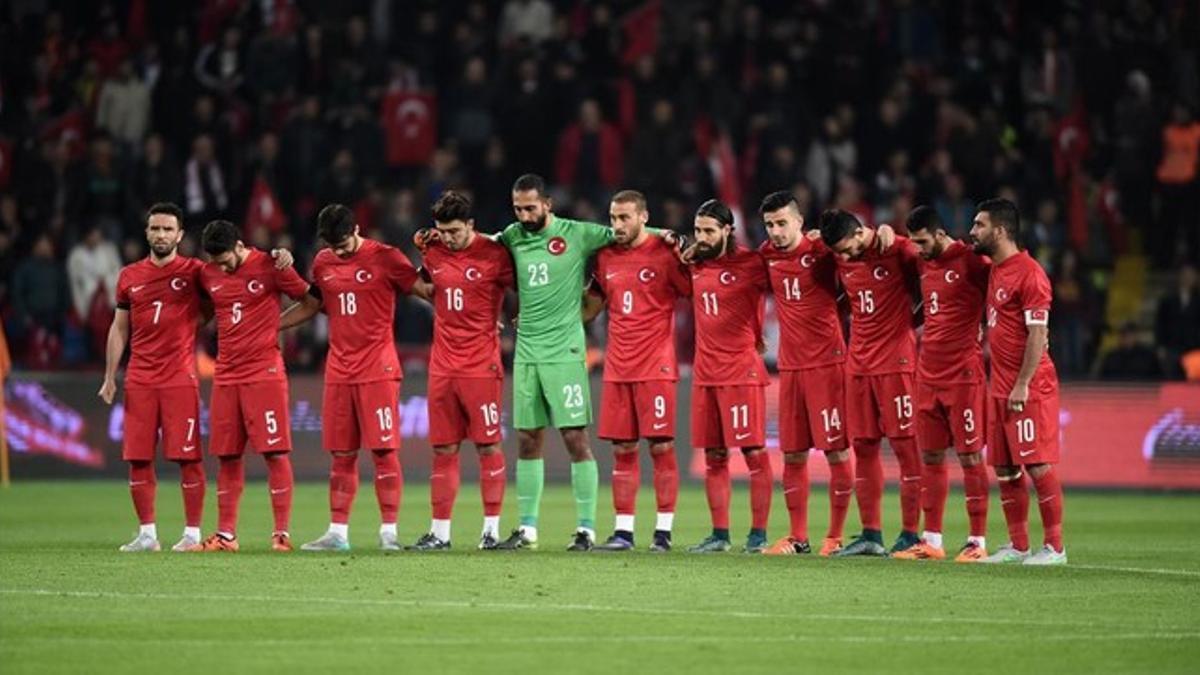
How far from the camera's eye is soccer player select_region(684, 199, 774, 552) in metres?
18.7

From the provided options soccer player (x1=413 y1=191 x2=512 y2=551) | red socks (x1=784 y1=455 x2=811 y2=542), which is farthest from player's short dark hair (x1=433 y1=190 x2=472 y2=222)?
red socks (x1=784 y1=455 x2=811 y2=542)

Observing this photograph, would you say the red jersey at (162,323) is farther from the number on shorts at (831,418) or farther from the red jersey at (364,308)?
the number on shorts at (831,418)

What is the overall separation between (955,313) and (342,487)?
470 centimetres

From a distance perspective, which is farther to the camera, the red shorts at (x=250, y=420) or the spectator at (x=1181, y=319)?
the spectator at (x=1181, y=319)

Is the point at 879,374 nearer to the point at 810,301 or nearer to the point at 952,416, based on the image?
the point at 952,416

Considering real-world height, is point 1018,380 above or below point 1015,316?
below

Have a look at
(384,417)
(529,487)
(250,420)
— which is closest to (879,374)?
(529,487)

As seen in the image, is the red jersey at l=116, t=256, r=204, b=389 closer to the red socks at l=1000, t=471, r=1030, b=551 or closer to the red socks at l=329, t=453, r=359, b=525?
the red socks at l=329, t=453, r=359, b=525

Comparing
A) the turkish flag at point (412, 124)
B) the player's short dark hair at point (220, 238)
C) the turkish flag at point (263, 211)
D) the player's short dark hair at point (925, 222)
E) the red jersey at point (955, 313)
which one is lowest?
the red jersey at point (955, 313)

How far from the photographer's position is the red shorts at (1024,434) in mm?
17453

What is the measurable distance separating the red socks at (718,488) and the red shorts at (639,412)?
0.40 m

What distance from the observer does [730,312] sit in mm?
18766

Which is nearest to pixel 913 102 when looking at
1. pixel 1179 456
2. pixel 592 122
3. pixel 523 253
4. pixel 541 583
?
pixel 592 122

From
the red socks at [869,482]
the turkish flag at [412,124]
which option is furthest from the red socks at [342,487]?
the turkish flag at [412,124]
